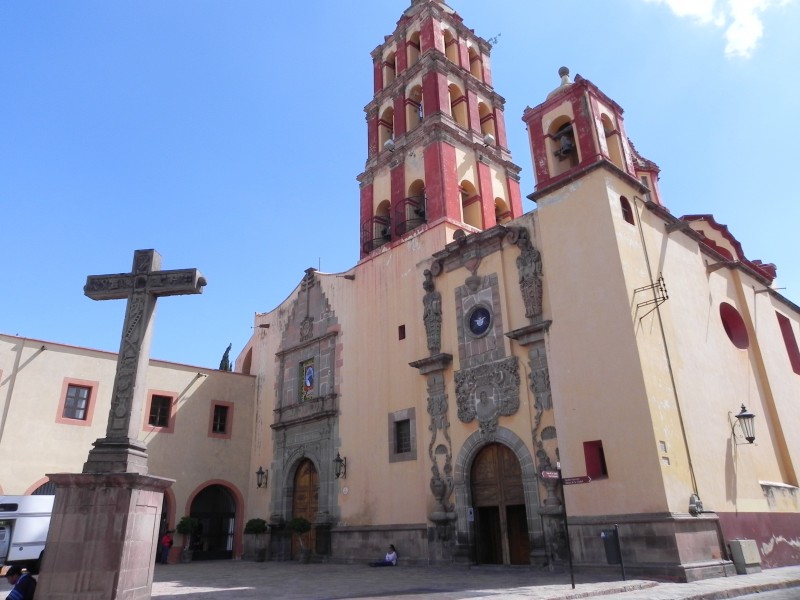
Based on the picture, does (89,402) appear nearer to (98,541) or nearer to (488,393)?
(488,393)

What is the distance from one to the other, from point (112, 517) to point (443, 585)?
6.35m

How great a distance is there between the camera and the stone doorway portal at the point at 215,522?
21.9 m

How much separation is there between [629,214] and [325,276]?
38.0ft

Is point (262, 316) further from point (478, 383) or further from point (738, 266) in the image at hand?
point (738, 266)

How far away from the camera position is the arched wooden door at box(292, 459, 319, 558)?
19781mm

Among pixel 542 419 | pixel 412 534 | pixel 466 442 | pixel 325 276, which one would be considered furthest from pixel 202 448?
pixel 542 419

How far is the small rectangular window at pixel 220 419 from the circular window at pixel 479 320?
38.0ft

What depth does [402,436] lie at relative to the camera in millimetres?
17734

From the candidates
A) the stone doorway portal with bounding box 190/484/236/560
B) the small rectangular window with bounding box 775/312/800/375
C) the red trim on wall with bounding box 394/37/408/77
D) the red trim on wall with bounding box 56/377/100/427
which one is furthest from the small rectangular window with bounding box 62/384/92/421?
the small rectangular window with bounding box 775/312/800/375

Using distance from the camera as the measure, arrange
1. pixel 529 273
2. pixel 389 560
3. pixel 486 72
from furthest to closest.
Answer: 1. pixel 486 72
2. pixel 389 560
3. pixel 529 273

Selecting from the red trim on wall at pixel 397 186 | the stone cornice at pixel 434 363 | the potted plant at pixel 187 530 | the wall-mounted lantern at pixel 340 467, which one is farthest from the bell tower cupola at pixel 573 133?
the potted plant at pixel 187 530

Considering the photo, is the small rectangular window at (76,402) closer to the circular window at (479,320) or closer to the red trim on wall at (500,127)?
the circular window at (479,320)

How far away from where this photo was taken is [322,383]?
69.1 feet

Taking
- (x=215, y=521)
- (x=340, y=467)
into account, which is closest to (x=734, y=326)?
(x=340, y=467)
